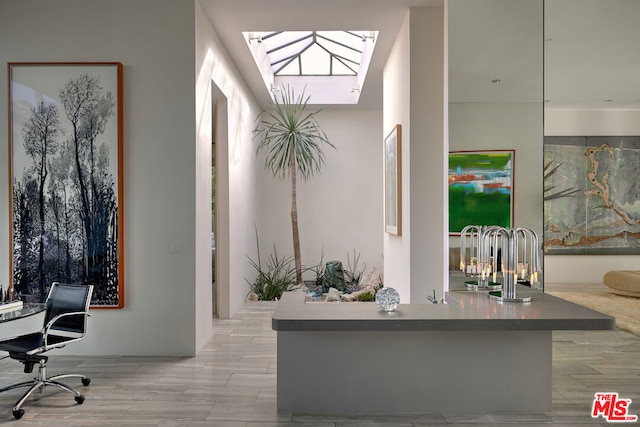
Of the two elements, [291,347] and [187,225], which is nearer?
[291,347]

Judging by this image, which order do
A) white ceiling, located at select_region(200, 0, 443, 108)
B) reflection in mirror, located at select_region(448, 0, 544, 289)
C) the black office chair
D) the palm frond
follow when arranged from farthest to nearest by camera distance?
1. the palm frond
2. white ceiling, located at select_region(200, 0, 443, 108)
3. reflection in mirror, located at select_region(448, 0, 544, 289)
4. the black office chair

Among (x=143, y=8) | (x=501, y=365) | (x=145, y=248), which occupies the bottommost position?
(x=501, y=365)

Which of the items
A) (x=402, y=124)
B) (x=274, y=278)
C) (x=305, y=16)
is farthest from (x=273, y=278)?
(x=305, y=16)

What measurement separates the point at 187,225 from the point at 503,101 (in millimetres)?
2820

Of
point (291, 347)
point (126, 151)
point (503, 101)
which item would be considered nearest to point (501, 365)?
point (291, 347)

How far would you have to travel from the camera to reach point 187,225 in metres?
4.77

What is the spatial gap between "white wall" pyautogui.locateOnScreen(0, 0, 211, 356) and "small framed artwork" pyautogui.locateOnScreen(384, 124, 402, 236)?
204cm

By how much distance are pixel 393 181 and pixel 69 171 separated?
3209 millimetres

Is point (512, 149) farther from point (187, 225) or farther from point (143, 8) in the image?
point (143, 8)

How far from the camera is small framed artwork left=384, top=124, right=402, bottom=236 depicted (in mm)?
5493

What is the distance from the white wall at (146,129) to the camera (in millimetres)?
4770

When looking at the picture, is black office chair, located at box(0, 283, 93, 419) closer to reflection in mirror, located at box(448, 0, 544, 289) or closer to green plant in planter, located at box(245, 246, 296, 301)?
reflection in mirror, located at box(448, 0, 544, 289)

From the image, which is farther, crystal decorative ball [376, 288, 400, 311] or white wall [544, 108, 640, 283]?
white wall [544, 108, 640, 283]
